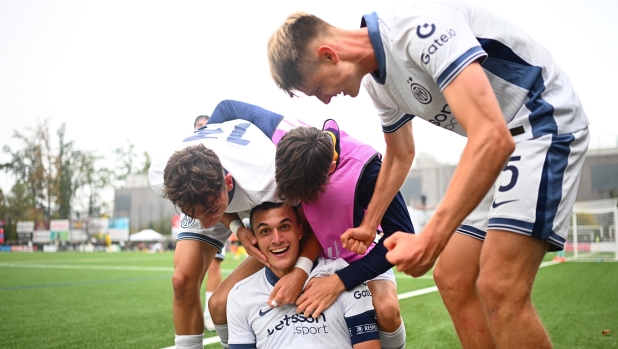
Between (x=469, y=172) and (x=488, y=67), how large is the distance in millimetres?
728

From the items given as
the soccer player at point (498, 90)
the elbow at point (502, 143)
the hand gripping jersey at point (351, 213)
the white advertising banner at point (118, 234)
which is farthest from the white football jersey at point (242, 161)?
the white advertising banner at point (118, 234)

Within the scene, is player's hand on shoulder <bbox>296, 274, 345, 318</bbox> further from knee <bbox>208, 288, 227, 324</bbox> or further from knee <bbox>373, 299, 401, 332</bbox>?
knee <bbox>208, 288, 227, 324</bbox>

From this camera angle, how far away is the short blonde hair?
2.17 meters

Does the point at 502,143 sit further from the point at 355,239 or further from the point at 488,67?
the point at 355,239

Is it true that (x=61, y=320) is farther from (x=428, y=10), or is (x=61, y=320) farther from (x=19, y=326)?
(x=428, y=10)

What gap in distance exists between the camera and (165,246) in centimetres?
4909

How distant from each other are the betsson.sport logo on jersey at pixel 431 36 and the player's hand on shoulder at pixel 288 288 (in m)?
1.69

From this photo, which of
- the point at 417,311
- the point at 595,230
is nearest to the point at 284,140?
the point at 417,311

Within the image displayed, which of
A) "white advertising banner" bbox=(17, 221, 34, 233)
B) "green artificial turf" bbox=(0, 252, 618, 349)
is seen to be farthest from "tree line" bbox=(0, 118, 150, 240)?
"green artificial turf" bbox=(0, 252, 618, 349)

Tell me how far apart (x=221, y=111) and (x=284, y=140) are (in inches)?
58.1

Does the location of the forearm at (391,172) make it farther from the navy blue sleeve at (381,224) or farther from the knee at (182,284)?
the knee at (182,284)

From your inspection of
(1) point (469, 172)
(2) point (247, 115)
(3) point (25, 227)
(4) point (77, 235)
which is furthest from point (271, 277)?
(3) point (25, 227)

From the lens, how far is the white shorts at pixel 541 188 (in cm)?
212

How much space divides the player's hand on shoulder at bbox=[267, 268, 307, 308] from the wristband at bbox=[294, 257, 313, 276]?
0.05 m
